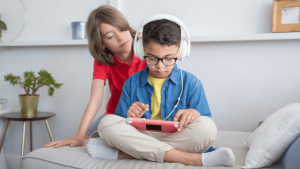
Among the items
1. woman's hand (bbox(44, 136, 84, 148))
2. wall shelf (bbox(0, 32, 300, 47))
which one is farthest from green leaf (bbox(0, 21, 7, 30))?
woman's hand (bbox(44, 136, 84, 148))

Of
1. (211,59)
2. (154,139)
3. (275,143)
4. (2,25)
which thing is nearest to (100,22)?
(154,139)

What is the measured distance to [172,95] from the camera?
1173mm

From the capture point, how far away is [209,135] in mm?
959

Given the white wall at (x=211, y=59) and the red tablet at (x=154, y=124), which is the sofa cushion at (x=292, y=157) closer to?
the red tablet at (x=154, y=124)

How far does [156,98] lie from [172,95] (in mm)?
77

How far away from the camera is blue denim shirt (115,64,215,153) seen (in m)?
1.16

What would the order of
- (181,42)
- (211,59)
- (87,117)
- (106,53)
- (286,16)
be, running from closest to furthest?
(181,42)
(87,117)
(106,53)
(286,16)
(211,59)

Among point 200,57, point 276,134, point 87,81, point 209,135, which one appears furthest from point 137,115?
point 87,81

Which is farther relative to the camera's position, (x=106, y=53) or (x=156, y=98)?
(x=106, y=53)

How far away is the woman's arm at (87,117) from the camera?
1.18m

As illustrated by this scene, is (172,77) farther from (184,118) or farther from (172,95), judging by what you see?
(184,118)

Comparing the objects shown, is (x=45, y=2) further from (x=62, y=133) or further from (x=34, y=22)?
(x=62, y=133)

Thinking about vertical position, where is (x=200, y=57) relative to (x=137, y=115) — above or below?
above

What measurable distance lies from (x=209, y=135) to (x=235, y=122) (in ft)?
3.39
